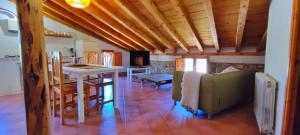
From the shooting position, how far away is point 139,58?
641 cm

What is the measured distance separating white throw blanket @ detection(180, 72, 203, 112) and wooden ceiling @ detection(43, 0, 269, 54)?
4.27ft

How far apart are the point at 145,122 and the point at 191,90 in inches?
35.3

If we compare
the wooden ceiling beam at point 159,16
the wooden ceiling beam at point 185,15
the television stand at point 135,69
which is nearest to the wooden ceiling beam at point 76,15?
the television stand at point 135,69

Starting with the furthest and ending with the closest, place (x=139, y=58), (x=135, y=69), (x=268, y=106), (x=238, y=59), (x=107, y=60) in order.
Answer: (x=139, y=58), (x=135, y=69), (x=238, y=59), (x=107, y=60), (x=268, y=106)

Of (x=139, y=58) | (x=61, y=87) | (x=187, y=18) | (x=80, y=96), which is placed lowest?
(x=80, y=96)

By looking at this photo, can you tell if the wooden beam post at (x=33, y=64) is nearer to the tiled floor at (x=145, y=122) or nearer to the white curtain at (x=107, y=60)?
the tiled floor at (x=145, y=122)

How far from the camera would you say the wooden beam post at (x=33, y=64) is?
1256mm

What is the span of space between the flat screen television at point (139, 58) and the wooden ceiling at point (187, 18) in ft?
3.14

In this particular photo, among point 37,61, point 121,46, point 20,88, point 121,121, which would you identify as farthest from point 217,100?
point 121,46

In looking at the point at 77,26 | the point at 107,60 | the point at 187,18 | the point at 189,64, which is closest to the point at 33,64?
the point at 107,60

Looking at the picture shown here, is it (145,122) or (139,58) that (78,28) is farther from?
(145,122)

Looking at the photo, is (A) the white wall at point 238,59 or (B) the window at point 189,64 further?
(B) the window at point 189,64

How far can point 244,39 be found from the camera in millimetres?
4082

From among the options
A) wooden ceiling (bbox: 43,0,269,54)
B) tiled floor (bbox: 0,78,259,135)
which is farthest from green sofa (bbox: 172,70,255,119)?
wooden ceiling (bbox: 43,0,269,54)
